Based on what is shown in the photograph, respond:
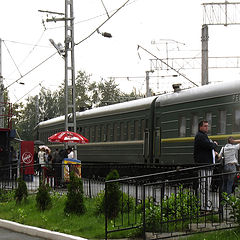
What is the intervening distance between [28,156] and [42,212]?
13.9 metres

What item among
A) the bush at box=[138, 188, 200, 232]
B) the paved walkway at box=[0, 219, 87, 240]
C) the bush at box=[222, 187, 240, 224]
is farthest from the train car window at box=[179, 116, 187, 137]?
the bush at box=[222, 187, 240, 224]

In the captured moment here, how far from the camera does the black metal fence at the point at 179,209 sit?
35.7 ft

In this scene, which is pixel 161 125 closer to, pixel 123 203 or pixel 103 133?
pixel 103 133

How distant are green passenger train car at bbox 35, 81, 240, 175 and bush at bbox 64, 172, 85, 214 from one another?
6.01m

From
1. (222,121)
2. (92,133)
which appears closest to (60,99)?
(92,133)

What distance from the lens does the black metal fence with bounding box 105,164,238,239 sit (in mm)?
10891

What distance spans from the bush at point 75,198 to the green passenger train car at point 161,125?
236 inches

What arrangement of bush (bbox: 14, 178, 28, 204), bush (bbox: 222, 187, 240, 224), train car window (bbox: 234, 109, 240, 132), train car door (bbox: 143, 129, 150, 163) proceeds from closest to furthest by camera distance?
bush (bbox: 222, 187, 240, 224) → bush (bbox: 14, 178, 28, 204) → train car window (bbox: 234, 109, 240, 132) → train car door (bbox: 143, 129, 150, 163)

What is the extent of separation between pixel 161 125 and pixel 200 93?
10.6 feet

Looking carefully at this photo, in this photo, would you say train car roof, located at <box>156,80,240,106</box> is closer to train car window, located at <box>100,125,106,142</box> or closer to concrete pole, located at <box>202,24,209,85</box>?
concrete pole, located at <box>202,24,209,85</box>

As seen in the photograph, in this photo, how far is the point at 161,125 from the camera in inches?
1014

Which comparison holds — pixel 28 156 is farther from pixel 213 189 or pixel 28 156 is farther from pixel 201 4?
pixel 213 189

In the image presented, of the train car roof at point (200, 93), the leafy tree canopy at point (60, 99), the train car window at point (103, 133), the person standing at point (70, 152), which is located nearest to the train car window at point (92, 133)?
the train car window at point (103, 133)

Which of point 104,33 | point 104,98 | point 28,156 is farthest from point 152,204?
point 104,98
